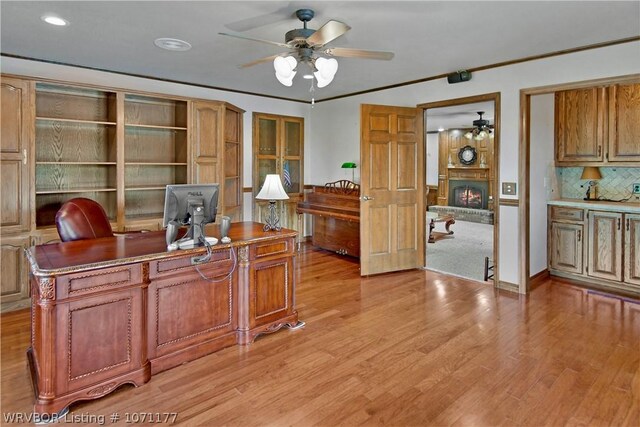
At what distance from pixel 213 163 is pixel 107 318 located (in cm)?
289

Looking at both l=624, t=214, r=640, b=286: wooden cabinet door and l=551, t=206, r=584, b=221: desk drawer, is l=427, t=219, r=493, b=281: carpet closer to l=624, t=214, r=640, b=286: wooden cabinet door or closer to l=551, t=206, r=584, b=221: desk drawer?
l=551, t=206, r=584, b=221: desk drawer

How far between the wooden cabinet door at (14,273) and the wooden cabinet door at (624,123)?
6.20m

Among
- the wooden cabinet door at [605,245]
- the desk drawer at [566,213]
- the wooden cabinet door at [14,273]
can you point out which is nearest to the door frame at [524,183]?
the desk drawer at [566,213]

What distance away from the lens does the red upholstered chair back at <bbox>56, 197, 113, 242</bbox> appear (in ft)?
9.55

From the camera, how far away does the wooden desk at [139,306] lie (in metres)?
2.04

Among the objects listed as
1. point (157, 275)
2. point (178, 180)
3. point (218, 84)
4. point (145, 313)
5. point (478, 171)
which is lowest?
point (145, 313)

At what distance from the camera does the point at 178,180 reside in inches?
196

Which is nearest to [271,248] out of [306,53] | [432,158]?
[306,53]

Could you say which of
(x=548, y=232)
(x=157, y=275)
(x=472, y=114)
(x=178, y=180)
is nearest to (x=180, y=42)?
(x=178, y=180)

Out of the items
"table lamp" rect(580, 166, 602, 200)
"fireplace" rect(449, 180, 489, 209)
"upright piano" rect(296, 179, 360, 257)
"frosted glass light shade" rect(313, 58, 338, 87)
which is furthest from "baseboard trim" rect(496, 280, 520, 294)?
"fireplace" rect(449, 180, 489, 209)

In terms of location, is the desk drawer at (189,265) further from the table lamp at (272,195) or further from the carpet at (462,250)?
the carpet at (462,250)

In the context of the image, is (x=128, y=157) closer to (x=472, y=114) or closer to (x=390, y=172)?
(x=390, y=172)

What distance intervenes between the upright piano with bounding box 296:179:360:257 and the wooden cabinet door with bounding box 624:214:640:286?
3.01 m

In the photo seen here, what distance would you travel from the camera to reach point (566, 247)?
458 cm
